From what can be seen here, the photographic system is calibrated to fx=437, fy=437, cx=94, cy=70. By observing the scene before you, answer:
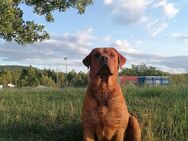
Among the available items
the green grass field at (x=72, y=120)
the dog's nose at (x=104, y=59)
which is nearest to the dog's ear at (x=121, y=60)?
the dog's nose at (x=104, y=59)

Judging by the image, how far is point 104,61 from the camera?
21.8 feet

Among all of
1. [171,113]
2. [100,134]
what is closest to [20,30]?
[171,113]

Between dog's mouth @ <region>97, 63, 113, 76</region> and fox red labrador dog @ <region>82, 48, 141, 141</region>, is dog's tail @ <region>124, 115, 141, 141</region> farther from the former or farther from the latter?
dog's mouth @ <region>97, 63, 113, 76</region>

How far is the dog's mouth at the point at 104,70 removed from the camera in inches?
262

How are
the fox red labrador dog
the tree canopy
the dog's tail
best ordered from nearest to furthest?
the fox red labrador dog, the dog's tail, the tree canopy

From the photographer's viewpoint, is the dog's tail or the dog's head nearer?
the dog's head

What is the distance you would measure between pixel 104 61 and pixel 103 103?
2.36ft

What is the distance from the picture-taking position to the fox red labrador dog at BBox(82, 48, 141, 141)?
682cm

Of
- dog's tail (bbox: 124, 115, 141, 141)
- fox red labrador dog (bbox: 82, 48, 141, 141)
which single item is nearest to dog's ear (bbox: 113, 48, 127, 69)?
fox red labrador dog (bbox: 82, 48, 141, 141)

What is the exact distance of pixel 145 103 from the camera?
9820mm

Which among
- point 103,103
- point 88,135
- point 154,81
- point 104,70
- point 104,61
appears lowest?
point 88,135

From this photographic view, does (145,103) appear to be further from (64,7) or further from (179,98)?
(64,7)

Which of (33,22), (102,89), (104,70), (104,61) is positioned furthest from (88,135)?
(33,22)

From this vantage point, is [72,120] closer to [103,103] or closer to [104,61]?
[103,103]
